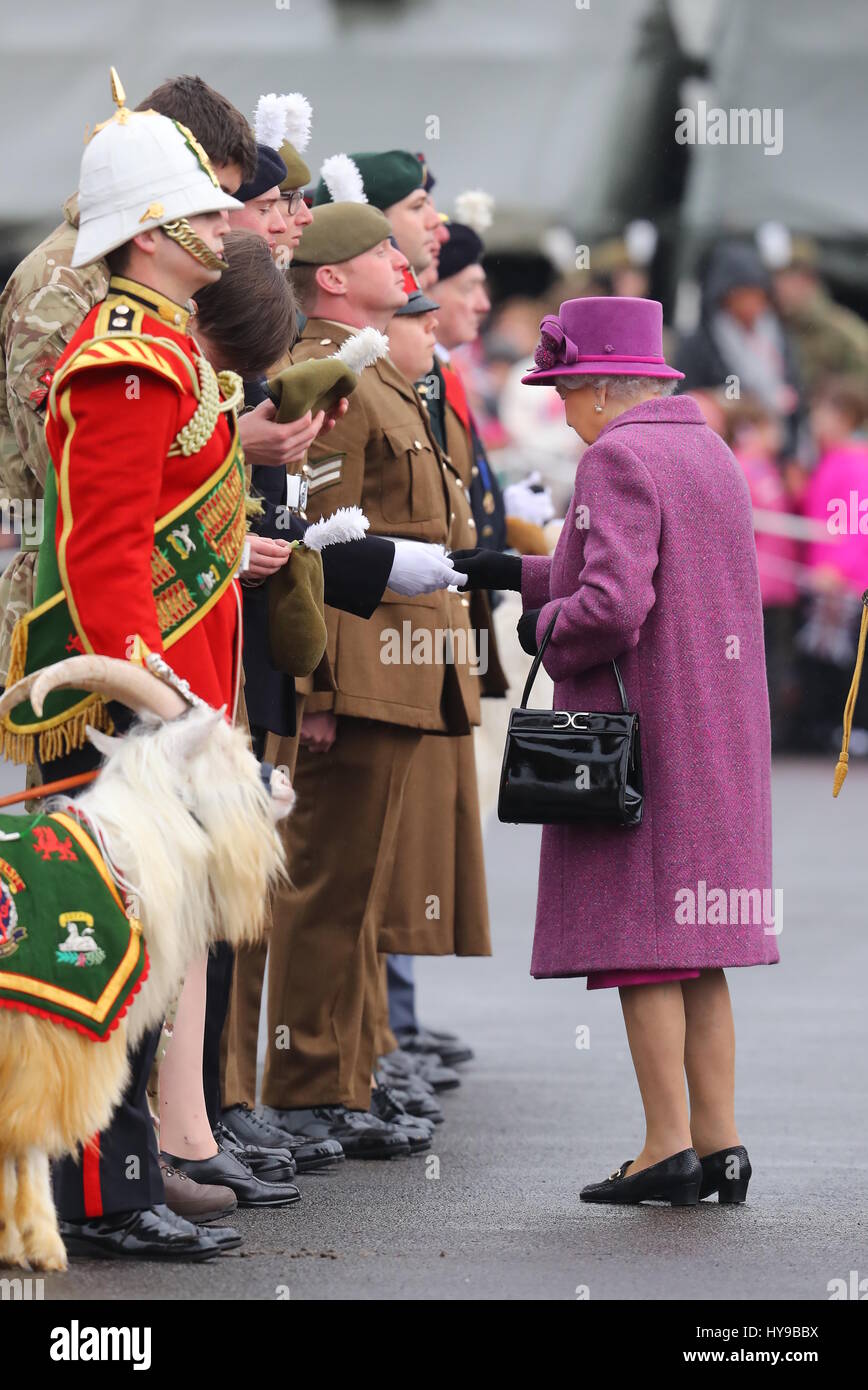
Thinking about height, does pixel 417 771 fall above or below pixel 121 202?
below

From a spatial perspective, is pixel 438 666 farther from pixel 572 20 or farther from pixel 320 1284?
pixel 572 20

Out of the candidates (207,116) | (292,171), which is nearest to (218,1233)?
(207,116)

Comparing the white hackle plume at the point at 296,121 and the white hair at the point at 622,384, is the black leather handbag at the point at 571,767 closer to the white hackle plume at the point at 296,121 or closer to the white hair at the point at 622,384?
the white hair at the point at 622,384

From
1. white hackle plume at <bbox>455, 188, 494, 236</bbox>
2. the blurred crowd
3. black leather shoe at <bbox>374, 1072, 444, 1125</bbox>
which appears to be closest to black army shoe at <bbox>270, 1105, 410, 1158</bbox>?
black leather shoe at <bbox>374, 1072, 444, 1125</bbox>

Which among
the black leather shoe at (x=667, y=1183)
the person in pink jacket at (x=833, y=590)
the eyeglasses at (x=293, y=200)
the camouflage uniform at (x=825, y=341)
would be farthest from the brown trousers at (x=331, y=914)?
the camouflage uniform at (x=825, y=341)

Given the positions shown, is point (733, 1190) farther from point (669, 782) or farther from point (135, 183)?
point (135, 183)

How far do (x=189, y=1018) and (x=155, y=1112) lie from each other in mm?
399

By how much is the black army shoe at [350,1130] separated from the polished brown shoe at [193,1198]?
3.17ft

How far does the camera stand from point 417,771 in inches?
286

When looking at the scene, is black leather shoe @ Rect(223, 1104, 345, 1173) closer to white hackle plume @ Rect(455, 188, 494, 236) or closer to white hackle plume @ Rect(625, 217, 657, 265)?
white hackle plume @ Rect(455, 188, 494, 236)

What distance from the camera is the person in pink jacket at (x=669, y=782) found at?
5.51 m

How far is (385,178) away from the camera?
7.35 metres

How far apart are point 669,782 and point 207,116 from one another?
1.70 meters
